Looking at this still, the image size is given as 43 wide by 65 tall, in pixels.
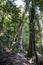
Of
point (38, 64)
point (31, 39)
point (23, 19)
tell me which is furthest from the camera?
point (23, 19)

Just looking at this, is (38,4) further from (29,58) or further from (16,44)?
(16,44)

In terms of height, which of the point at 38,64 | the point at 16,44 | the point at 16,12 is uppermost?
the point at 16,12

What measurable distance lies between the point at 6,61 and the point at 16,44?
6.04 metres

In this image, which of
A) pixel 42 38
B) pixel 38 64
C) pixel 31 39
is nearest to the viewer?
pixel 42 38

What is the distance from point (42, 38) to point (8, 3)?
284 centimetres

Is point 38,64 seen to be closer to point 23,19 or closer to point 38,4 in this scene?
point 38,4

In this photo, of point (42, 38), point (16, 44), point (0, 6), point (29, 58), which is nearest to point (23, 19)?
point (16, 44)

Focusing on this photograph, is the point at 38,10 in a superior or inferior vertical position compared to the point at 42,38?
superior

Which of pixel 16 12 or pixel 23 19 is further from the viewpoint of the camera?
pixel 23 19

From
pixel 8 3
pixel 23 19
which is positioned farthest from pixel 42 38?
pixel 23 19

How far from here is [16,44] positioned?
1452 centimetres

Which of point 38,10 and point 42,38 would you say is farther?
point 38,10

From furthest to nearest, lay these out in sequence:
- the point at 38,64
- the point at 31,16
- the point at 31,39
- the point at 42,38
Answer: the point at 31,39
the point at 31,16
the point at 38,64
the point at 42,38

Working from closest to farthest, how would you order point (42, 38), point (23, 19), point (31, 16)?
1. point (42, 38)
2. point (31, 16)
3. point (23, 19)
